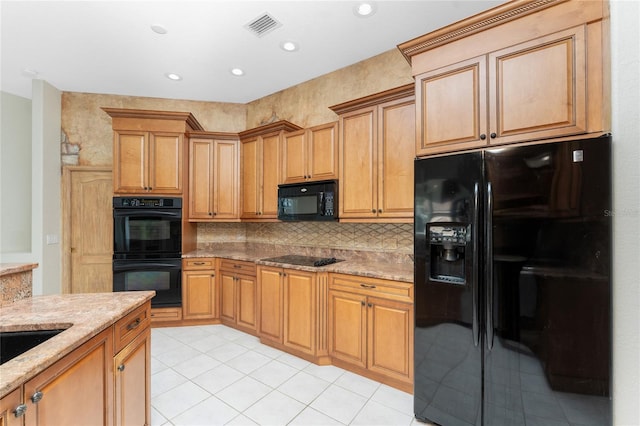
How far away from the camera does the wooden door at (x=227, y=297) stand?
11.2ft

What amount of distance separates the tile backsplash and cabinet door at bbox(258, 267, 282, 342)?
766mm

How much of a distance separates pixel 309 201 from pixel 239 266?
4.05 feet

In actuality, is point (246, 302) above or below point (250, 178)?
below

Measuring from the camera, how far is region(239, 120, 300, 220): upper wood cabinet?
3.38m

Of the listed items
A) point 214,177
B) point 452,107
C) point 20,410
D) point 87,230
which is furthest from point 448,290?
point 87,230

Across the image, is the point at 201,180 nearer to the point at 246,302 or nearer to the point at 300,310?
the point at 246,302

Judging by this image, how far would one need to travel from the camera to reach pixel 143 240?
3455 millimetres

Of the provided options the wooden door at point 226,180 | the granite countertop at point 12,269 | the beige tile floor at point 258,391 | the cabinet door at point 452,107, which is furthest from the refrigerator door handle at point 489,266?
the wooden door at point 226,180

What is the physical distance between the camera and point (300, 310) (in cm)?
267

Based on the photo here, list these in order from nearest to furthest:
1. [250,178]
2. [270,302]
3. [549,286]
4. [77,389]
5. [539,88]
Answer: [77,389] < [549,286] < [539,88] < [270,302] < [250,178]

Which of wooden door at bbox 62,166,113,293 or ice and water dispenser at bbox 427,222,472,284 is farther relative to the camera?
wooden door at bbox 62,166,113,293

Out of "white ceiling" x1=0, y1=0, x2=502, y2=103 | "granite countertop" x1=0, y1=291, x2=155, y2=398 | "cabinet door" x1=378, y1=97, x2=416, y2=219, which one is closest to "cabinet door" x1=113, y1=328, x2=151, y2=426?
"granite countertop" x1=0, y1=291, x2=155, y2=398

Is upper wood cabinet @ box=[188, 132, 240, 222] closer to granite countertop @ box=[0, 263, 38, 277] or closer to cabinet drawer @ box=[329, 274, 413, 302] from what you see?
cabinet drawer @ box=[329, 274, 413, 302]

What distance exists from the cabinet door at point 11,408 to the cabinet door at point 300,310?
6.44 ft
